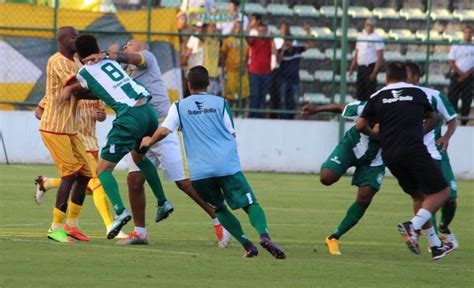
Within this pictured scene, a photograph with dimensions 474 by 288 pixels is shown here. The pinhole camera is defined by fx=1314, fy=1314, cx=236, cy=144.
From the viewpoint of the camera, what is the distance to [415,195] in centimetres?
1323

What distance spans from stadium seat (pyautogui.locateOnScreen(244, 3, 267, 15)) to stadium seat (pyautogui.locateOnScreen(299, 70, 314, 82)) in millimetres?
1897

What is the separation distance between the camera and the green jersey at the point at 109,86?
13.1 m

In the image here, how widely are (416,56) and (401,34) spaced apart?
1762mm

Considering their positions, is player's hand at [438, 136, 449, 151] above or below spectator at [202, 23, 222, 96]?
above

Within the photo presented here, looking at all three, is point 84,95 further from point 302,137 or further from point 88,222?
point 302,137

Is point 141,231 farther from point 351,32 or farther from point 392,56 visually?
point 351,32

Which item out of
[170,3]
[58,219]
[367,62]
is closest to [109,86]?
[58,219]

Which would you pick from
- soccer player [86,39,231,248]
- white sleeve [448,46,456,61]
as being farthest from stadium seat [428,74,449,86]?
soccer player [86,39,231,248]

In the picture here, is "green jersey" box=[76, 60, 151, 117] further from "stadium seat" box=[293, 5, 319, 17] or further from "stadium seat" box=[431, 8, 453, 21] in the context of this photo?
"stadium seat" box=[293, 5, 319, 17]

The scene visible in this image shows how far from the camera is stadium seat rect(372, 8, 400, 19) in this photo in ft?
97.1

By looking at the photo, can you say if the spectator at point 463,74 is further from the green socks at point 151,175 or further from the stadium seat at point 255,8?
the green socks at point 151,175

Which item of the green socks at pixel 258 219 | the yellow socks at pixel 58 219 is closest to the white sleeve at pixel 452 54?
the yellow socks at pixel 58 219

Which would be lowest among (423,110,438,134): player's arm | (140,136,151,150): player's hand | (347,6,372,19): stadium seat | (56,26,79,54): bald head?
(347,6,372,19): stadium seat

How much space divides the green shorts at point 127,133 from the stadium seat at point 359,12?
1706 centimetres
